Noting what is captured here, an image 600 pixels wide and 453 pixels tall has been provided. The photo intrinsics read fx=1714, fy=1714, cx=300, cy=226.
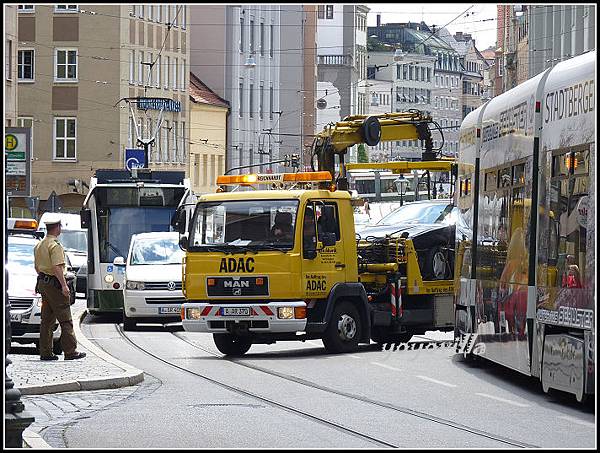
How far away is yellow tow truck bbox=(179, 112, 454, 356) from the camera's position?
22.7 meters

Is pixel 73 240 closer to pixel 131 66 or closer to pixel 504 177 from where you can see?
pixel 131 66

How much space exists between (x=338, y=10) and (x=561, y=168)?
12291cm

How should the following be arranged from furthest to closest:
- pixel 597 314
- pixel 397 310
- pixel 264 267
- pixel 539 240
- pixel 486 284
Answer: pixel 397 310
pixel 264 267
pixel 486 284
pixel 539 240
pixel 597 314

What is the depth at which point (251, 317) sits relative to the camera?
22.6 meters

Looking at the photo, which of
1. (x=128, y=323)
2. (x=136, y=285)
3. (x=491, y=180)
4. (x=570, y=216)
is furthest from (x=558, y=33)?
(x=570, y=216)

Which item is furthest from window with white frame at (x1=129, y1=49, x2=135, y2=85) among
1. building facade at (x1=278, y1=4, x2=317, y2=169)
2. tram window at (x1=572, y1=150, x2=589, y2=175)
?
tram window at (x1=572, y1=150, x2=589, y2=175)

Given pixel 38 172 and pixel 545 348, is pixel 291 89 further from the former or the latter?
pixel 545 348

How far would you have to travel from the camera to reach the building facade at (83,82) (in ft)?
250

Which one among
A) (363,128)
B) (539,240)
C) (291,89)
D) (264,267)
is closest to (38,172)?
(291,89)

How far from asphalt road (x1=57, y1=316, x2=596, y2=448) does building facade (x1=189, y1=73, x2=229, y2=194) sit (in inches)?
2545

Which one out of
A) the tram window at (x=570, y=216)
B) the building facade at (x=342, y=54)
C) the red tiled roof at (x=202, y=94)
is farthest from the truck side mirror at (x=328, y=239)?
the building facade at (x=342, y=54)

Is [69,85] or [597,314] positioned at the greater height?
[69,85]

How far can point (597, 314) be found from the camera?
14.1m

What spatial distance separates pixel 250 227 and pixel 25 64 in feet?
183
